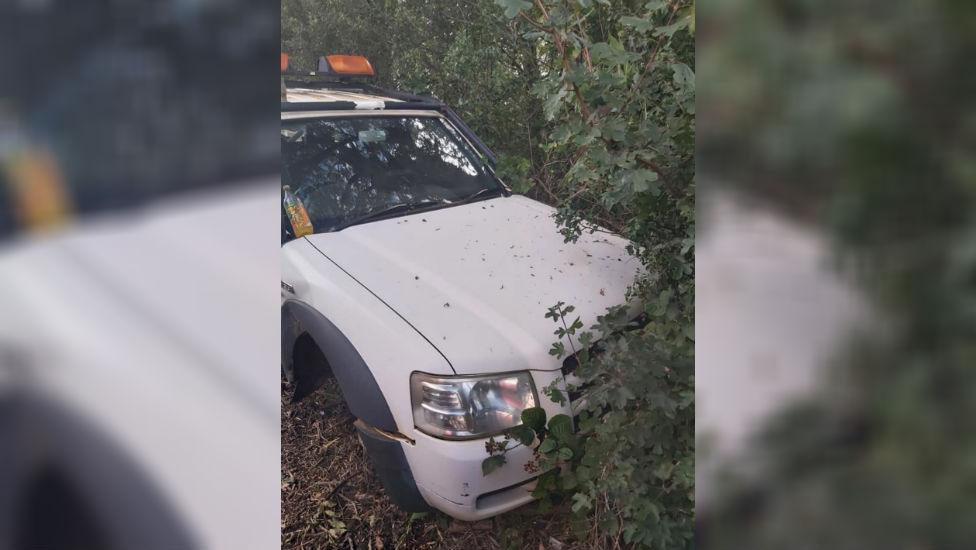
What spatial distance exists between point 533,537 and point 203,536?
29.9 inches

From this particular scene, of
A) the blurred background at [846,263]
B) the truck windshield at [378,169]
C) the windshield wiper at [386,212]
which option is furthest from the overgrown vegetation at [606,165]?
the blurred background at [846,263]

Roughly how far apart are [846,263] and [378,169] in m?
1.26

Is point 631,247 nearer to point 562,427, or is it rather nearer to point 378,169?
point 562,427

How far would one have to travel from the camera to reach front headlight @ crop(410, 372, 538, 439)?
4.83 ft

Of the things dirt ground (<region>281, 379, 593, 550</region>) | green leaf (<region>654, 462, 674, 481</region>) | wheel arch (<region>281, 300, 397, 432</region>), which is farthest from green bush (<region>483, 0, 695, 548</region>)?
wheel arch (<region>281, 300, 397, 432</region>)

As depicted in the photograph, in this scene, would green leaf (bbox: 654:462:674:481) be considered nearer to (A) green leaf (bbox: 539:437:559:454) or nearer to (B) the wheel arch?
(A) green leaf (bbox: 539:437:559:454)

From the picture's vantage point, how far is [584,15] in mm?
1448

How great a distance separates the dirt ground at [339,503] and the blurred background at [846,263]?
2.74 ft

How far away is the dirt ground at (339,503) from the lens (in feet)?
5.15

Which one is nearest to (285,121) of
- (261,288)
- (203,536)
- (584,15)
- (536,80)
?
(261,288)

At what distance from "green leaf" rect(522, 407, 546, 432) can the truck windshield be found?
60cm

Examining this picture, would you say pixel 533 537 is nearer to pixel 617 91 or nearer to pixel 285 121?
pixel 617 91

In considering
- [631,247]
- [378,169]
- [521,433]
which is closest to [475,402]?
[521,433]

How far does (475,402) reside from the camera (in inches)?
A: 57.9
